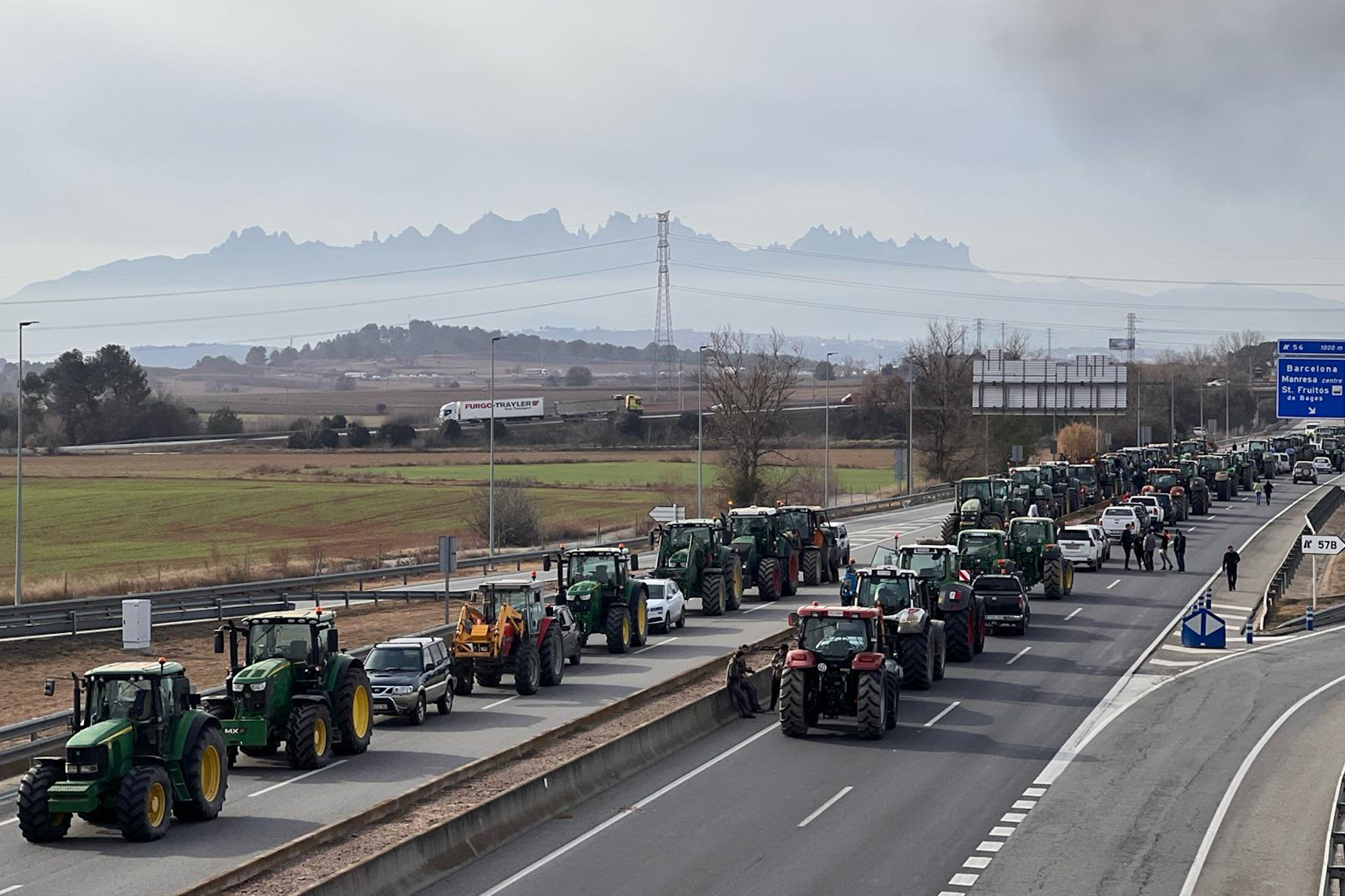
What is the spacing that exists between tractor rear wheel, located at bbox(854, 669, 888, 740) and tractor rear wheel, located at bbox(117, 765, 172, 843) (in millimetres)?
11643

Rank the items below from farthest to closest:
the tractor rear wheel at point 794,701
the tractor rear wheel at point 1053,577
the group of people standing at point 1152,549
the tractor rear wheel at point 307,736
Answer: the group of people standing at point 1152,549 → the tractor rear wheel at point 1053,577 → the tractor rear wheel at point 794,701 → the tractor rear wheel at point 307,736

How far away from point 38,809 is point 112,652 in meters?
22.7

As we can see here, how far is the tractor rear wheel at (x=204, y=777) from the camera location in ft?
71.1

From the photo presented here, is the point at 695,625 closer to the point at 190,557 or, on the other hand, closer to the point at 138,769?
the point at 138,769

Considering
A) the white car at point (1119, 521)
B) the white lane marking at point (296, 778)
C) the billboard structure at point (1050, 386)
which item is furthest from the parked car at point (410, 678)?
the billboard structure at point (1050, 386)

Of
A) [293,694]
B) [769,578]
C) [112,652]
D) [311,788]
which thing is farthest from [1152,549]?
[311,788]

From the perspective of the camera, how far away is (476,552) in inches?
2817

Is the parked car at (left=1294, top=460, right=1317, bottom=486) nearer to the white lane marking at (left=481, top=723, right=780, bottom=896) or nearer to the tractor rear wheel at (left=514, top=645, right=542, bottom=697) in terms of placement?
the tractor rear wheel at (left=514, top=645, right=542, bottom=697)

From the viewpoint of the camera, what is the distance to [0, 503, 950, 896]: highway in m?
19.5

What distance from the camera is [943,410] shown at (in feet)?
380

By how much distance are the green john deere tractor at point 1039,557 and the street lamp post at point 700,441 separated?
15.6 metres

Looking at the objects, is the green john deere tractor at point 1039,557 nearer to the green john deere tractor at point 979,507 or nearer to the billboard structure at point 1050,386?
the green john deere tractor at point 979,507

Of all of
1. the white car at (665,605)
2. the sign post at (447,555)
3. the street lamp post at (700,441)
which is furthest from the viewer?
the street lamp post at (700,441)

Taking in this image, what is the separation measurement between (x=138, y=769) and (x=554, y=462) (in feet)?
348
